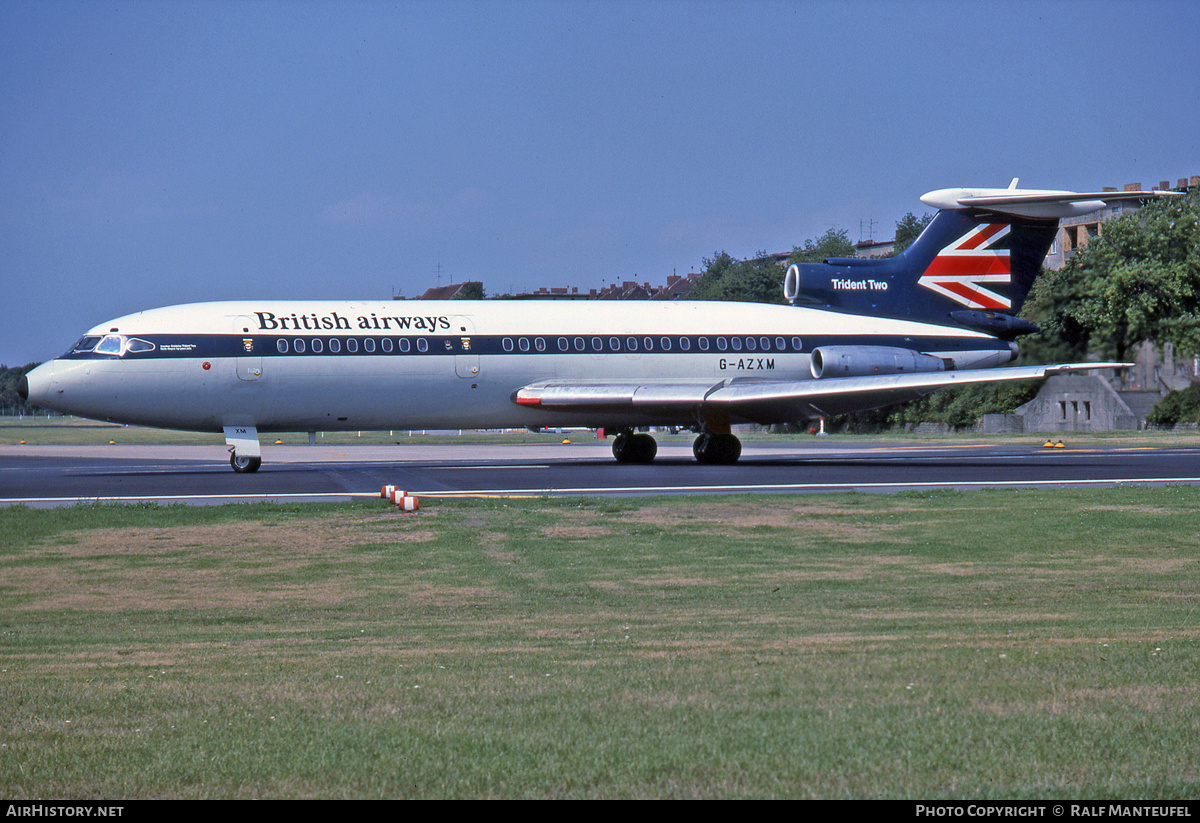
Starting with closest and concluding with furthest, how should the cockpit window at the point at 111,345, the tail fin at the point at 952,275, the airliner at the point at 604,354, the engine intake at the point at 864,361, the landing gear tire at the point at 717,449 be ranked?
the cockpit window at the point at 111,345, the airliner at the point at 604,354, the engine intake at the point at 864,361, the landing gear tire at the point at 717,449, the tail fin at the point at 952,275

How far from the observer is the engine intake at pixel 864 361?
115 ft

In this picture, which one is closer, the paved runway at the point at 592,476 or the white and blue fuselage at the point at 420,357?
the paved runway at the point at 592,476

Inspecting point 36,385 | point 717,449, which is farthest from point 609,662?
point 717,449

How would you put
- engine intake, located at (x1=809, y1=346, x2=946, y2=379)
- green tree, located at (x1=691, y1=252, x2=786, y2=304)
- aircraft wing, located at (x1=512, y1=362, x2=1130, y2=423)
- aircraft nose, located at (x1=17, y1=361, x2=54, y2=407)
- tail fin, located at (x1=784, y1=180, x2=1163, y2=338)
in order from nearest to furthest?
aircraft nose, located at (x1=17, y1=361, x2=54, y2=407)
aircraft wing, located at (x1=512, y1=362, x2=1130, y2=423)
engine intake, located at (x1=809, y1=346, x2=946, y2=379)
tail fin, located at (x1=784, y1=180, x2=1163, y2=338)
green tree, located at (x1=691, y1=252, x2=786, y2=304)

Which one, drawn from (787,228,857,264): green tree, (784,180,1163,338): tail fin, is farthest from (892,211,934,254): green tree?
(784,180,1163,338): tail fin

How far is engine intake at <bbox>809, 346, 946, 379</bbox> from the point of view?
3500 cm

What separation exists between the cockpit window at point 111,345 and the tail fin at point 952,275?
778 inches

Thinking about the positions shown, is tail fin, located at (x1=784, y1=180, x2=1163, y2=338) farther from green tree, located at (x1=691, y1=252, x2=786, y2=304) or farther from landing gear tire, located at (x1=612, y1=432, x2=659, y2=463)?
green tree, located at (x1=691, y1=252, x2=786, y2=304)

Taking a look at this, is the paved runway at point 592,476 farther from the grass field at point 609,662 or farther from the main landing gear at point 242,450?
the grass field at point 609,662

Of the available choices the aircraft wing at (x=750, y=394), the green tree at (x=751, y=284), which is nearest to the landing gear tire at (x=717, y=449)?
the aircraft wing at (x=750, y=394)

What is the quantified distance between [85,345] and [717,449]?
57.7 feet

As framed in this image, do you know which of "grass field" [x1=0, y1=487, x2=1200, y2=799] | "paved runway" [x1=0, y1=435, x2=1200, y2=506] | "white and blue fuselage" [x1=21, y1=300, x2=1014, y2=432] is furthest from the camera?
"white and blue fuselage" [x1=21, y1=300, x2=1014, y2=432]

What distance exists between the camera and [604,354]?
34281 mm

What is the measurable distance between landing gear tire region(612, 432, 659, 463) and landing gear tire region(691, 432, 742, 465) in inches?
88.7
